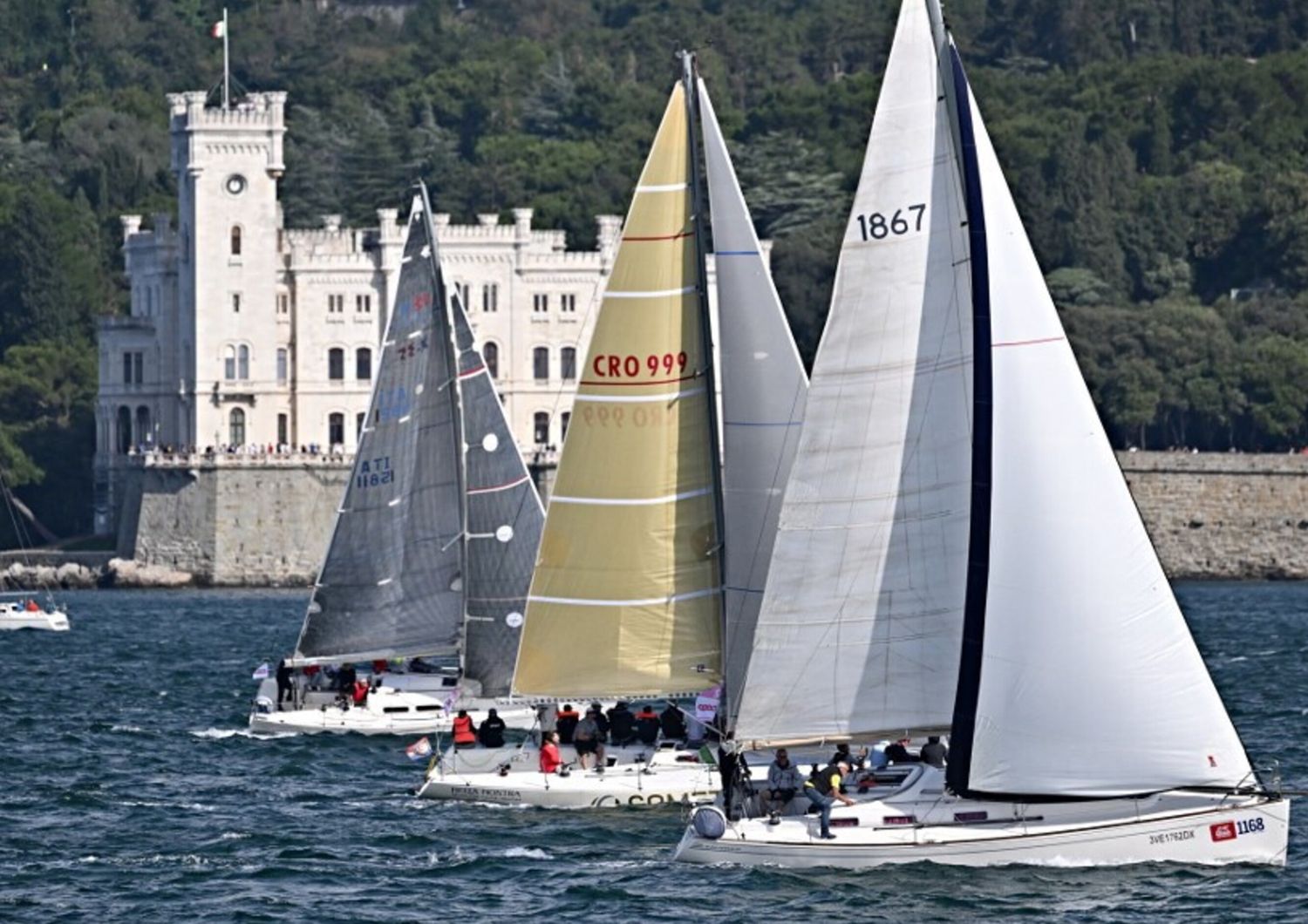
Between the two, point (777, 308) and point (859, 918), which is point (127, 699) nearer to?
point (777, 308)

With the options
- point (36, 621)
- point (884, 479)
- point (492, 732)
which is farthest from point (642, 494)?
point (36, 621)

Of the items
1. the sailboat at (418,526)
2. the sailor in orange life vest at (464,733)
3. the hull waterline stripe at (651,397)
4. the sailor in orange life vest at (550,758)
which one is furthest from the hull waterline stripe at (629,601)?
the sailboat at (418,526)

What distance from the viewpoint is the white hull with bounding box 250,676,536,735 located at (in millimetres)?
46688

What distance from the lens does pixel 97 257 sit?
12988cm

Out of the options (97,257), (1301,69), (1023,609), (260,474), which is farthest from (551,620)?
(1301,69)

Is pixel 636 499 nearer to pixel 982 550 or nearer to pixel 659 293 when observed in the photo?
pixel 659 293

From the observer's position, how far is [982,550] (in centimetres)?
3169

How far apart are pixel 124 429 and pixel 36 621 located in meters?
34.0

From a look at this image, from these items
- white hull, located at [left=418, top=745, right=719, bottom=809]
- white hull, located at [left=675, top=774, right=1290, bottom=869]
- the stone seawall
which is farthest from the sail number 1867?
the stone seawall

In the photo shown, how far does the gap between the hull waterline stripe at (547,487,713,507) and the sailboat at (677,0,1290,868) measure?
407 centimetres

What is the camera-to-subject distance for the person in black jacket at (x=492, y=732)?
3916cm

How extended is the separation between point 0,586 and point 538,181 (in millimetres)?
34445

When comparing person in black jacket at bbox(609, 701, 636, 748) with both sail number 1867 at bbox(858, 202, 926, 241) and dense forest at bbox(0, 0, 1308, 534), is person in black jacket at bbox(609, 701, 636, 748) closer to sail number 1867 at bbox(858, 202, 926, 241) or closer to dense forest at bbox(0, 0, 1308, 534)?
sail number 1867 at bbox(858, 202, 926, 241)

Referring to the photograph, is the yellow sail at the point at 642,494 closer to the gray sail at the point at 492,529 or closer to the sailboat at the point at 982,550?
the sailboat at the point at 982,550
